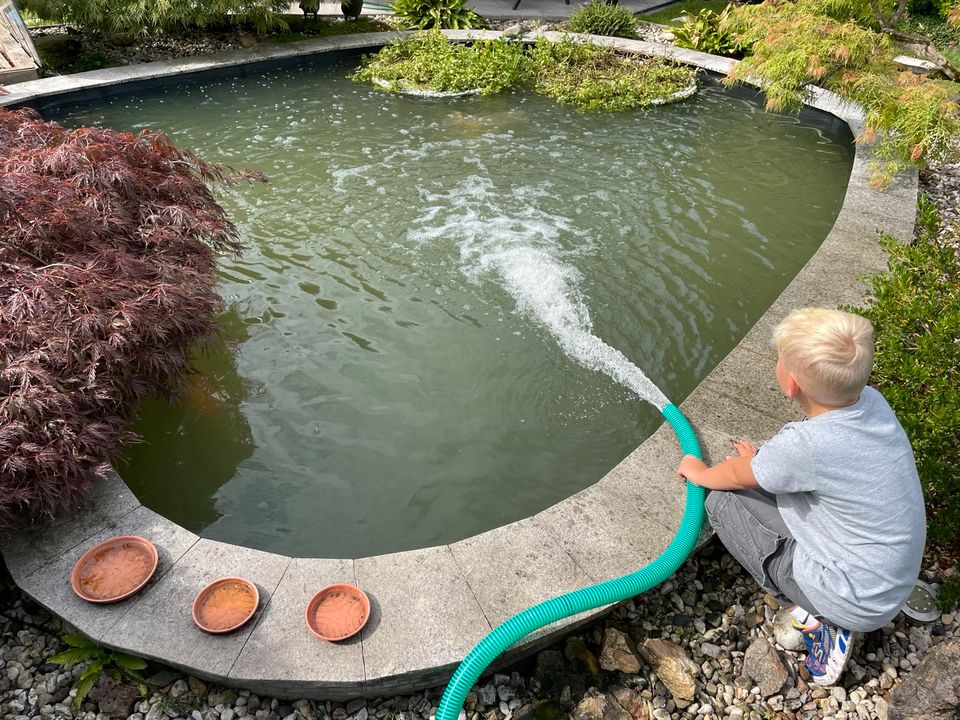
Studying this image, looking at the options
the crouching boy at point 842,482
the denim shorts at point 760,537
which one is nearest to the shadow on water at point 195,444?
the denim shorts at point 760,537

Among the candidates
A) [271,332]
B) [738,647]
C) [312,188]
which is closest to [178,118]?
[312,188]

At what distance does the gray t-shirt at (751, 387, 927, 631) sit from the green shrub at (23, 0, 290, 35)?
11.9 metres

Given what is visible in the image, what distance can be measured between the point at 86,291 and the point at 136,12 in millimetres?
9681

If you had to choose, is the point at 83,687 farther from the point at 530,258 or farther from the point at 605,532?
the point at 530,258

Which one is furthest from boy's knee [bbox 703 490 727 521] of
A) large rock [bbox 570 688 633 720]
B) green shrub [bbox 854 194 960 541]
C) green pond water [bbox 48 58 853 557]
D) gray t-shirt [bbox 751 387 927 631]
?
green shrub [bbox 854 194 960 541]

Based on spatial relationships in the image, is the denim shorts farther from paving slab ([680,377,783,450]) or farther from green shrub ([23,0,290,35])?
green shrub ([23,0,290,35])

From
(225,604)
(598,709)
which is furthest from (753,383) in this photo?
(225,604)

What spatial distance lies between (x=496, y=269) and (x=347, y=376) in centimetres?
191

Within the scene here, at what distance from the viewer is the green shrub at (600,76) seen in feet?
31.7

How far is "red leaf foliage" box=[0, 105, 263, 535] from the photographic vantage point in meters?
2.94

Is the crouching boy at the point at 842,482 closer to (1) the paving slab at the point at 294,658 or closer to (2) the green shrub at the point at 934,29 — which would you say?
(1) the paving slab at the point at 294,658

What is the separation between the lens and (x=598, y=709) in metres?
2.70

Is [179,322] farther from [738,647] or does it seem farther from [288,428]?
[738,647]

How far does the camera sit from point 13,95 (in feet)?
29.4
